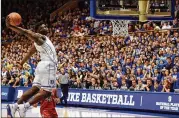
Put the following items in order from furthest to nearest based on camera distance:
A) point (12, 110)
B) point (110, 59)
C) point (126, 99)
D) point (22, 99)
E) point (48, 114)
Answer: point (110, 59) → point (126, 99) → point (48, 114) → point (22, 99) → point (12, 110)

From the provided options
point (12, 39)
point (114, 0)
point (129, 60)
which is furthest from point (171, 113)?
point (12, 39)

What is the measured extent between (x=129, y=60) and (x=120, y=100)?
64.9 inches

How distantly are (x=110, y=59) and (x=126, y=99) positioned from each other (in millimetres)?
2493

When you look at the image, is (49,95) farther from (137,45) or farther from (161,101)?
(137,45)

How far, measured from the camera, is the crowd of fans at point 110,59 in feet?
43.6

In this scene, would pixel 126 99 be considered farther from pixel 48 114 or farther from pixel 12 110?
pixel 12 110

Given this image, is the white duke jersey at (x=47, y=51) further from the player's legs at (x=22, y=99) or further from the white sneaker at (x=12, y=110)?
the white sneaker at (x=12, y=110)

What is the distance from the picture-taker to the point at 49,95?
675cm

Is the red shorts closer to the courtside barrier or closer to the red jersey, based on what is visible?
the red jersey

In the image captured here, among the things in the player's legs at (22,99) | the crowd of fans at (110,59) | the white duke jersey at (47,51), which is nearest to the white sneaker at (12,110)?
the player's legs at (22,99)

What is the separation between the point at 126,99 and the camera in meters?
13.4

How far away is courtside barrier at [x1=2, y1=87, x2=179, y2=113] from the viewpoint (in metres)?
12.4

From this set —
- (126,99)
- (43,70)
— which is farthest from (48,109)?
(126,99)

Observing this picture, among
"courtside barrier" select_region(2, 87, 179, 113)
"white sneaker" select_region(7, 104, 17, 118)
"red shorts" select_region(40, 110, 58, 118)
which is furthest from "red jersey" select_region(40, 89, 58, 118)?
"courtside barrier" select_region(2, 87, 179, 113)
